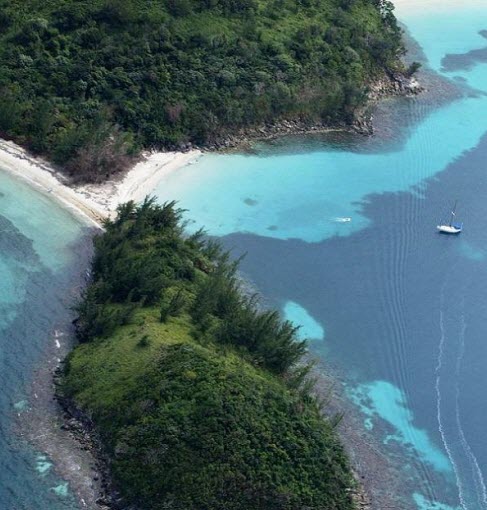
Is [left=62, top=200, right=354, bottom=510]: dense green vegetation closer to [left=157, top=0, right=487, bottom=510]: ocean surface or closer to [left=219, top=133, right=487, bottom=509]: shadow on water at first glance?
[left=219, top=133, right=487, bottom=509]: shadow on water

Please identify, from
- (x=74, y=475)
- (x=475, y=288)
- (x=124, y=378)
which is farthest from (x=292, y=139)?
(x=74, y=475)

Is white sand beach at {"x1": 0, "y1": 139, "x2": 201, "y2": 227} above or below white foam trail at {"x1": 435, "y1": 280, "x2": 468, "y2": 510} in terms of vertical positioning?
above

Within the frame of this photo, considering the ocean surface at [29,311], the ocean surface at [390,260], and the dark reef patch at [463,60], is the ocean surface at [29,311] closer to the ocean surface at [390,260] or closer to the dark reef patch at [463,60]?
the ocean surface at [390,260]

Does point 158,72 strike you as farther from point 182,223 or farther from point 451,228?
point 451,228

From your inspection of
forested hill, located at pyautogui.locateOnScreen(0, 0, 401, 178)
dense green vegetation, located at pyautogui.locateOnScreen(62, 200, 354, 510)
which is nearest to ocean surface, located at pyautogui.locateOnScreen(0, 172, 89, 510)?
dense green vegetation, located at pyautogui.locateOnScreen(62, 200, 354, 510)

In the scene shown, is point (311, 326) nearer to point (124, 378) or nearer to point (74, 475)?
point (124, 378)

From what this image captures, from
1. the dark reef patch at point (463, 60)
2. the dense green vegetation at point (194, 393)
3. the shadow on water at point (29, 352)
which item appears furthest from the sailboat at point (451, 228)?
the dark reef patch at point (463, 60)
